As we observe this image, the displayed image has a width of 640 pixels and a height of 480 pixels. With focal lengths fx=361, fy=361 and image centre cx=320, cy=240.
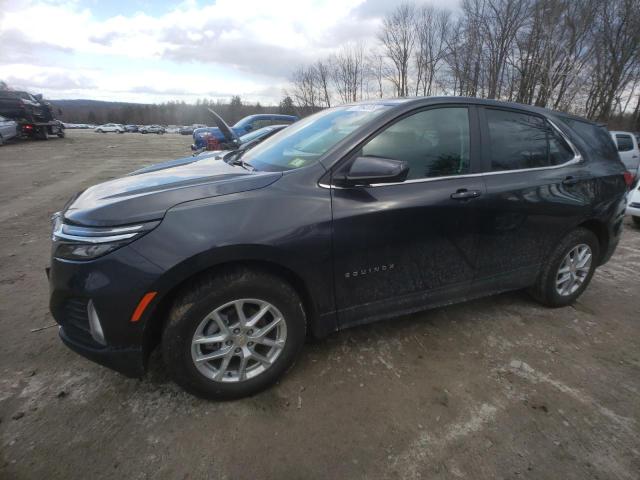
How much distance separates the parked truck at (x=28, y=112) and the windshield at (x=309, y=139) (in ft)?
70.7

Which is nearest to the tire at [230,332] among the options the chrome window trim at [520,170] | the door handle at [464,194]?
the chrome window trim at [520,170]

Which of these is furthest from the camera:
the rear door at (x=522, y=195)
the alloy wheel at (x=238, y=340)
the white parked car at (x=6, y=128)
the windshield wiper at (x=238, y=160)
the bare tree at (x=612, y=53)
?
the bare tree at (x=612, y=53)

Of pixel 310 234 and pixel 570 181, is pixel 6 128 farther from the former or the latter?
pixel 570 181

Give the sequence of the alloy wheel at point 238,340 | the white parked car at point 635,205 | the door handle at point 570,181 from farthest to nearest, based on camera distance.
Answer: the white parked car at point 635,205, the door handle at point 570,181, the alloy wheel at point 238,340

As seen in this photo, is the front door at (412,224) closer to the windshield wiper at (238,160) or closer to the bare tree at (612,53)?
the windshield wiper at (238,160)

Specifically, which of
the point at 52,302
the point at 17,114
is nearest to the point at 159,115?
the point at 17,114

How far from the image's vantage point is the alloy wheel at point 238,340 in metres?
1.96

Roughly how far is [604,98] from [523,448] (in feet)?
105

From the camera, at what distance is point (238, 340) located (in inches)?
79.4

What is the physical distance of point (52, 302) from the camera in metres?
1.92

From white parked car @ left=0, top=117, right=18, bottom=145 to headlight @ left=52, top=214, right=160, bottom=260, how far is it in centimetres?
1949

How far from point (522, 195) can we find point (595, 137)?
1.26 m

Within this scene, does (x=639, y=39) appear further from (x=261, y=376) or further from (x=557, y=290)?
(x=261, y=376)

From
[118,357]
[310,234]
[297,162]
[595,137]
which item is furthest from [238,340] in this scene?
[595,137]
